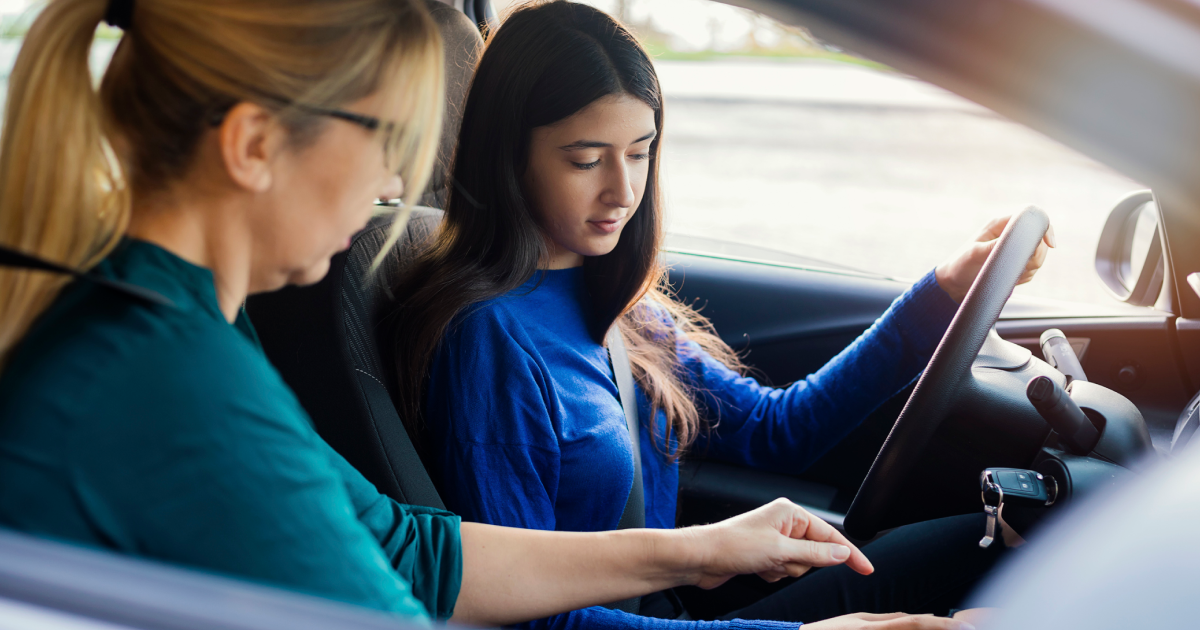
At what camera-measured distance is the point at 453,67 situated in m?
1.43

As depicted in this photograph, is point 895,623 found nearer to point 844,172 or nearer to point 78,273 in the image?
point 78,273

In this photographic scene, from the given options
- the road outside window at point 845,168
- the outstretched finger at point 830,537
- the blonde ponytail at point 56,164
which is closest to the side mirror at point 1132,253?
the road outside window at point 845,168

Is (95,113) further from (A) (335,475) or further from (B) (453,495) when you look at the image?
(B) (453,495)

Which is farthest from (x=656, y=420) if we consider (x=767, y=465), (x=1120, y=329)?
(x=1120, y=329)

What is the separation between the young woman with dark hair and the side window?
0.22 m

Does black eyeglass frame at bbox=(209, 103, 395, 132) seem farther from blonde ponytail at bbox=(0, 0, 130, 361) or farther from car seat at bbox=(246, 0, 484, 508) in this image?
car seat at bbox=(246, 0, 484, 508)

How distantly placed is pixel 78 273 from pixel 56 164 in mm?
115

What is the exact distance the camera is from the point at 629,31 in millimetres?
1373

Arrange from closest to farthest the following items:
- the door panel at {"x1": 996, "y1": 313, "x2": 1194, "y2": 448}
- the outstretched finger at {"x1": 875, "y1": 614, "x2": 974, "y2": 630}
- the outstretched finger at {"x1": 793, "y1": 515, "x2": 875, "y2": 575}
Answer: the outstretched finger at {"x1": 875, "y1": 614, "x2": 974, "y2": 630} → the outstretched finger at {"x1": 793, "y1": 515, "x2": 875, "y2": 575} → the door panel at {"x1": 996, "y1": 313, "x2": 1194, "y2": 448}

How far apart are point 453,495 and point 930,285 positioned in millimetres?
798

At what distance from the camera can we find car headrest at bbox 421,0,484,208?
1.42m

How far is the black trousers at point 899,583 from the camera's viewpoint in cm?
133

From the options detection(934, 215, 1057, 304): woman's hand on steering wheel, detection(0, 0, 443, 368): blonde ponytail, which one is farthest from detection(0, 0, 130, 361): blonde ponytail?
detection(934, 215, 1057, 304): woman's hand on steering wheel

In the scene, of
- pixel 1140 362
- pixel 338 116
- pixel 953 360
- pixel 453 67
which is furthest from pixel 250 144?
pixel 1140 362
